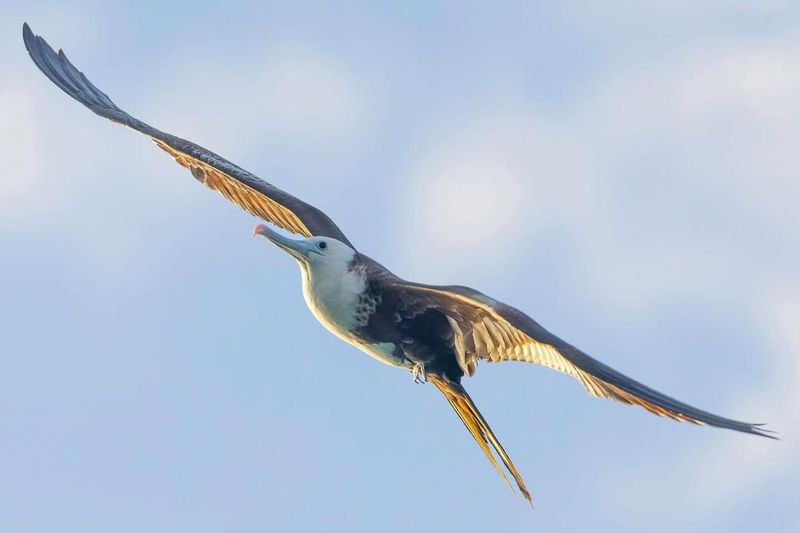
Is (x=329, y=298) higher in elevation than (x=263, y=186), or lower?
lower

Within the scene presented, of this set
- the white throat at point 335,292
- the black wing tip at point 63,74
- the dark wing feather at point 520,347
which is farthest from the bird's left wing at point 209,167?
the dark wing feather at point 520,347

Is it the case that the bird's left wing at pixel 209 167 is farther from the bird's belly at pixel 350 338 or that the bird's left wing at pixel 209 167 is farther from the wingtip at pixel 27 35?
the bird's belly at pixel 350 338

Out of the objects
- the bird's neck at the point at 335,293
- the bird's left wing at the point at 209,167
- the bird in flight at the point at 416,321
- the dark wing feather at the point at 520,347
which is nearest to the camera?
the dark wing feather at the point at 520,347

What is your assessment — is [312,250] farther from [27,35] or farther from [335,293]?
[27,35]

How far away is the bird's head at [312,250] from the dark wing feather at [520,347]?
47 cm

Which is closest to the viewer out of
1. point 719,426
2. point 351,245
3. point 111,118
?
point 719,426

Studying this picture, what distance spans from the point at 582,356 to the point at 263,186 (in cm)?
357

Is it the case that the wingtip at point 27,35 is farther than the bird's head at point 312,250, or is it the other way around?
the wingtip at point 27,35

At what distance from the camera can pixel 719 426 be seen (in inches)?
299

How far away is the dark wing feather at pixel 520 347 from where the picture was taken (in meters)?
7.93

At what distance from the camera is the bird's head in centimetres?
970

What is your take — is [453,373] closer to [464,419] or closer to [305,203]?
[464,419]

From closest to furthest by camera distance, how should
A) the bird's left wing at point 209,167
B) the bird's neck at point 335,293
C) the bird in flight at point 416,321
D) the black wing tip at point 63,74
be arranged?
the bird in flight at point 416,321 < the bird's neck at point 335,293 < the bird's left wing at point 209,167 < the black wing tip at point 63,74

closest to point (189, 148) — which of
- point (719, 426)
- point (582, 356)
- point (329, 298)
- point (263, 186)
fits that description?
point (263, 186)
